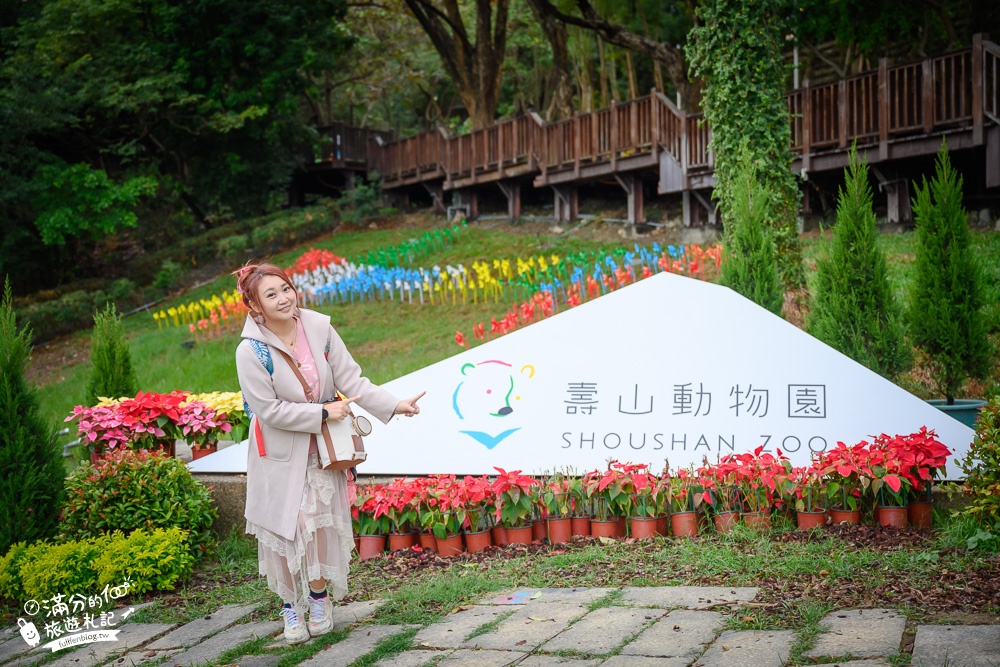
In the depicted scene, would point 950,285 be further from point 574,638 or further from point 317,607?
point 317,607

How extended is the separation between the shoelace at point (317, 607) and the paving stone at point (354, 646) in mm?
164

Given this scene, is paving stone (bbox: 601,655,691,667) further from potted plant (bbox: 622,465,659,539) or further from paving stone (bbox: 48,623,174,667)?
paving stone (bbox: 48,623,174,667)

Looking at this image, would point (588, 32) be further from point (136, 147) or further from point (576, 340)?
point (576, 340)

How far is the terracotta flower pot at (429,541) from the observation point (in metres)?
5.37

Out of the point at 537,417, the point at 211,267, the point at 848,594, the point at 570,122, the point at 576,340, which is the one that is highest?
the point at 570,122

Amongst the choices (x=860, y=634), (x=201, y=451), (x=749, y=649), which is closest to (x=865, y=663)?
(x=860, y=634)

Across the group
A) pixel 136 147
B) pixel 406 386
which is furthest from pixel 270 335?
pixel 136 147

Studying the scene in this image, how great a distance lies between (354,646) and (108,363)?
477 cm

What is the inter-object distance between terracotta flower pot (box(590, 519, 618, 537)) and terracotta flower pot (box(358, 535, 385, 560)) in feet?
3.96

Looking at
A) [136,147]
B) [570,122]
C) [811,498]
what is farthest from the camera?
[136,147]

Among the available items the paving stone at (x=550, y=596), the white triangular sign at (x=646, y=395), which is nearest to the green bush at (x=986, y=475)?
the white triangular sign at (x=646, y=395)

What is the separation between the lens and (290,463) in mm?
4152

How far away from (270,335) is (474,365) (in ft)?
7.15

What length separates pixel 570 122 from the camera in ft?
Answer: 61.9
